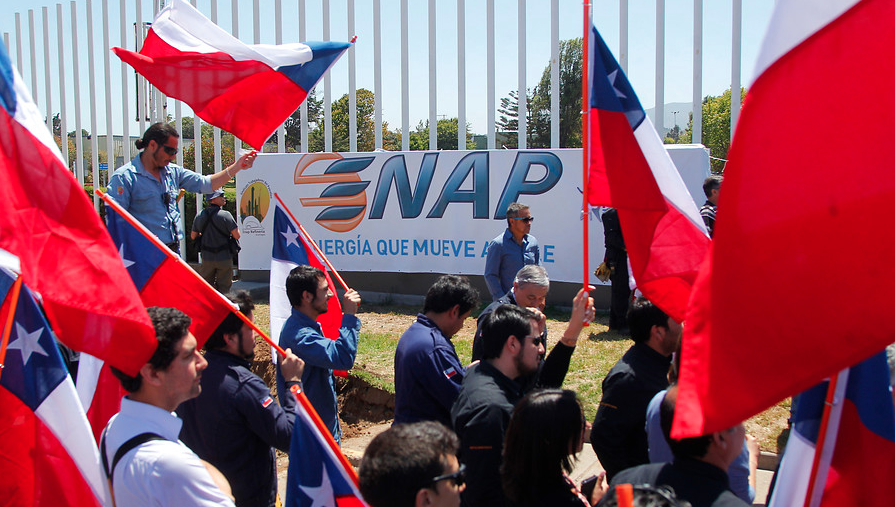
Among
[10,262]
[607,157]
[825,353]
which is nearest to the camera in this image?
[825,353]

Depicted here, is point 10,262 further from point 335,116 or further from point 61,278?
point 335,116

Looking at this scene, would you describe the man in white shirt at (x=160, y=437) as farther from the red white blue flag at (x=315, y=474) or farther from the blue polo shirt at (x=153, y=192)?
the blue polo shirt at (x=153, y=192)

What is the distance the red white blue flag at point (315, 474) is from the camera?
2725mm

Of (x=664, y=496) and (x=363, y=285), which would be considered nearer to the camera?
(x=664, y=496)

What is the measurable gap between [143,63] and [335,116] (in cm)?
2236

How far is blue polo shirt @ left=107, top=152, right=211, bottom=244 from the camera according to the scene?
5234 millimetres

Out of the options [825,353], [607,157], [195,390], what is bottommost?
[195,390]

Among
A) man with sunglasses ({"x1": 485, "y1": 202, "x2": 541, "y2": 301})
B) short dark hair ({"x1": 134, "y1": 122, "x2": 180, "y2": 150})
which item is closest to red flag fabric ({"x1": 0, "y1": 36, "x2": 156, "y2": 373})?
short dark hair ({"x1": 134, "y1": 122, "x2": 180, "y2": 150})

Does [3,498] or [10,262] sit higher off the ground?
[10,262]

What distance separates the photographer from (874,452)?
88.7 inches

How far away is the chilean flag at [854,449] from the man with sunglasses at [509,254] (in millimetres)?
4691

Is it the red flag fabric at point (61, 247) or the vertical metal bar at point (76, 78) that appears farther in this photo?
the vertical metal bar at point (76, 78)

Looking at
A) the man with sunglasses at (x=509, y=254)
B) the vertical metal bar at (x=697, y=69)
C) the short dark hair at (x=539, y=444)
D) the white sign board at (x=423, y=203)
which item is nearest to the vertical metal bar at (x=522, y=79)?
the white sign board at (x=423, y=203)

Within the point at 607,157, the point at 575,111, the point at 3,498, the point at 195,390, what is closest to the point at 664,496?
the point at 195,390
